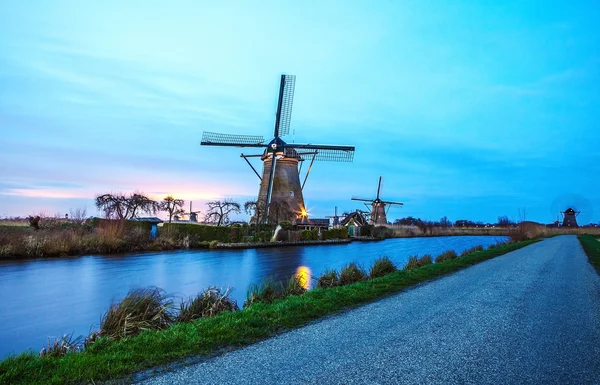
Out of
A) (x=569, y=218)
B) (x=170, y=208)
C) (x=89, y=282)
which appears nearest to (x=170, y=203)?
(x=170, y=208)

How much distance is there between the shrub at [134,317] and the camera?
6.04 meters

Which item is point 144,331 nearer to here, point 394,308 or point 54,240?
point 394,308

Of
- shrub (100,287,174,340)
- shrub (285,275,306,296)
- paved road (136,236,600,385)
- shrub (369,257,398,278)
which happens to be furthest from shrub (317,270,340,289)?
shrub (100,287,174,340)

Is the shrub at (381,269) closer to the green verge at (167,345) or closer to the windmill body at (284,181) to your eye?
the green verge at (167,345)

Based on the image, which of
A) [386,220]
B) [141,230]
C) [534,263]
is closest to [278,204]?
[141,230]

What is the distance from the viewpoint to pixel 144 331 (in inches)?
227

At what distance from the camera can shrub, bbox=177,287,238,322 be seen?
7219 mm

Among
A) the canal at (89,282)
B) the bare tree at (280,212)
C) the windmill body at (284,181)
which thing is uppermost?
the windmill body at (284,181)

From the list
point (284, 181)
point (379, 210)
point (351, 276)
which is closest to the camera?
point (351, 276)

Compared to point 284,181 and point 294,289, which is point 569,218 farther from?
point 294,289

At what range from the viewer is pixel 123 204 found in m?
31.3

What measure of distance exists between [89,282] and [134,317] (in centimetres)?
958

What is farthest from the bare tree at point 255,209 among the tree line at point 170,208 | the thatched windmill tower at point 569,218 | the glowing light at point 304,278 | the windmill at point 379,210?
the thatched windmill tower at point 569,218

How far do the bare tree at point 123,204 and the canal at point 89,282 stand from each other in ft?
28.7
